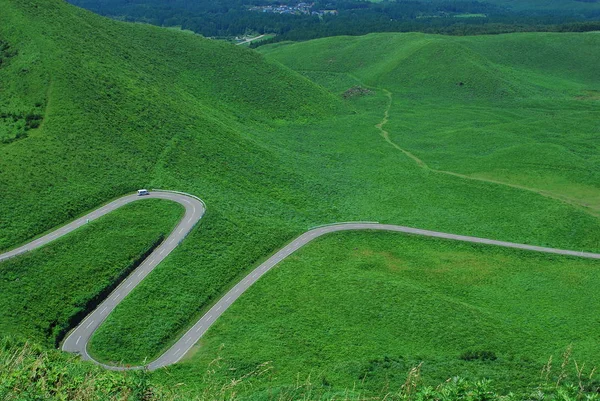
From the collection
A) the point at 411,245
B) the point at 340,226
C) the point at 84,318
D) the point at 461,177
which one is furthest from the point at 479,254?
the point at 84,318

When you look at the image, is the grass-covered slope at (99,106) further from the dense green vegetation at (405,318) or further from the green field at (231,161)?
the dense green vegetation at (405,318)

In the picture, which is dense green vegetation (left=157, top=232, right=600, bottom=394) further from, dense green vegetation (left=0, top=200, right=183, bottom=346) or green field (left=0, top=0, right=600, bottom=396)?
dense green vegetation (left=0, top=200, right=183, bottom=346)

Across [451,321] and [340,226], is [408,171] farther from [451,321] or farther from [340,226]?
[451,321]

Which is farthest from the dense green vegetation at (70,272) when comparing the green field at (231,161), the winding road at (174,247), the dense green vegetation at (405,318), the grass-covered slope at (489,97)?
the grass-covered slope at (489,97)

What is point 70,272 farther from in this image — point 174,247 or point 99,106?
point 99,106

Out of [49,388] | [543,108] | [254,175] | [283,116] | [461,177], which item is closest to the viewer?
[49,388]

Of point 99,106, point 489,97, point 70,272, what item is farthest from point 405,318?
point 489,97

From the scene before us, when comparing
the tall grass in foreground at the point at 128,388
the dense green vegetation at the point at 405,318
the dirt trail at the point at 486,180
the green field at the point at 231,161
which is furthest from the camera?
the dirt trail at the point at 486,180

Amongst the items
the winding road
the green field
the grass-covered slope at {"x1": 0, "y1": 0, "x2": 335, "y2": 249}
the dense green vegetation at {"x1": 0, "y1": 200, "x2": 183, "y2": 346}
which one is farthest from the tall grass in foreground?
the grass-covered slope at {"x1": 0, "y1": 0, "x2": 335, "y2": 249}
